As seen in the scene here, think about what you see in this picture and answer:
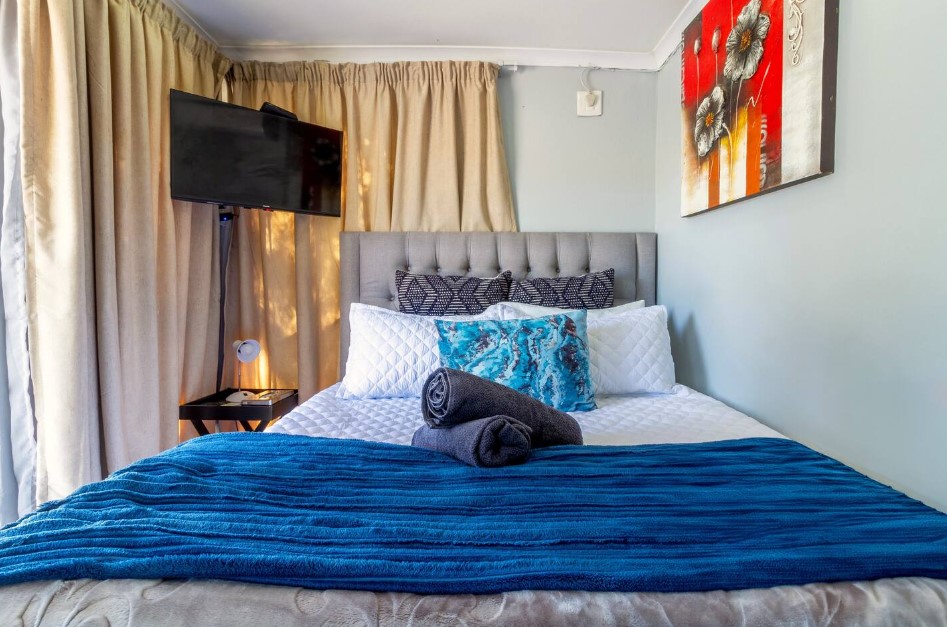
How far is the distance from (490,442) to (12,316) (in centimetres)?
179

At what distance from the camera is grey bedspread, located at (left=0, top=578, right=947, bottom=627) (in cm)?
66

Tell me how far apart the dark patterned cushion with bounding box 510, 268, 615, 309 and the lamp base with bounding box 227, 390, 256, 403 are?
54.4 inches

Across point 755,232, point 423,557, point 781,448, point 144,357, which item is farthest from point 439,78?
Result: point 423,557

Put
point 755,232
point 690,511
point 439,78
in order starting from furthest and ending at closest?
point 439,78, point 755,232, point 690,511

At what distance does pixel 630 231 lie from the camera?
271cm

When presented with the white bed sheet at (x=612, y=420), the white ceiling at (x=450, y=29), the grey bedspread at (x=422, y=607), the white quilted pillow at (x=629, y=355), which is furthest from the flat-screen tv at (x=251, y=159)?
the grey bedspread at (x=422, y=607)

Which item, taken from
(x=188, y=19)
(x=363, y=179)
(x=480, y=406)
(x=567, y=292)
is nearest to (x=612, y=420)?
(x=480, y=406)

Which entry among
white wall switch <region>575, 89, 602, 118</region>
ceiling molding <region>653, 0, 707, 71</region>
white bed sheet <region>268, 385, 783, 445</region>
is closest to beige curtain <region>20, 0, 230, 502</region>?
white bed sheet <region>268, 385, 783, 445</region>

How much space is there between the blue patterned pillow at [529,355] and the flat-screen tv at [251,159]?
4.03 ft

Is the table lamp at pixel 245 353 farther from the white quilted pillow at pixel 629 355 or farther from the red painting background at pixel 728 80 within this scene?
the red painting background at pixel 728 80

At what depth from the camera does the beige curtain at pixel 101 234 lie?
1710mm

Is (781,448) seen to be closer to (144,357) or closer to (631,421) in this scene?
(631,421)

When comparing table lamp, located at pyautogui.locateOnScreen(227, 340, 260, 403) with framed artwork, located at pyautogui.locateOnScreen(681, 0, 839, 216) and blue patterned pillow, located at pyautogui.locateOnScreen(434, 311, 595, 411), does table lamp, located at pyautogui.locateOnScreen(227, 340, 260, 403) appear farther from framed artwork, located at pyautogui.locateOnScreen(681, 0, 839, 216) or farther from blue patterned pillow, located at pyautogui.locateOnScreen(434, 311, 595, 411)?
framed artwork, located at pyautogui.locateOnScreen(681, 0, 839, 216)

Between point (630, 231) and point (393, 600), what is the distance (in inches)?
95.1
